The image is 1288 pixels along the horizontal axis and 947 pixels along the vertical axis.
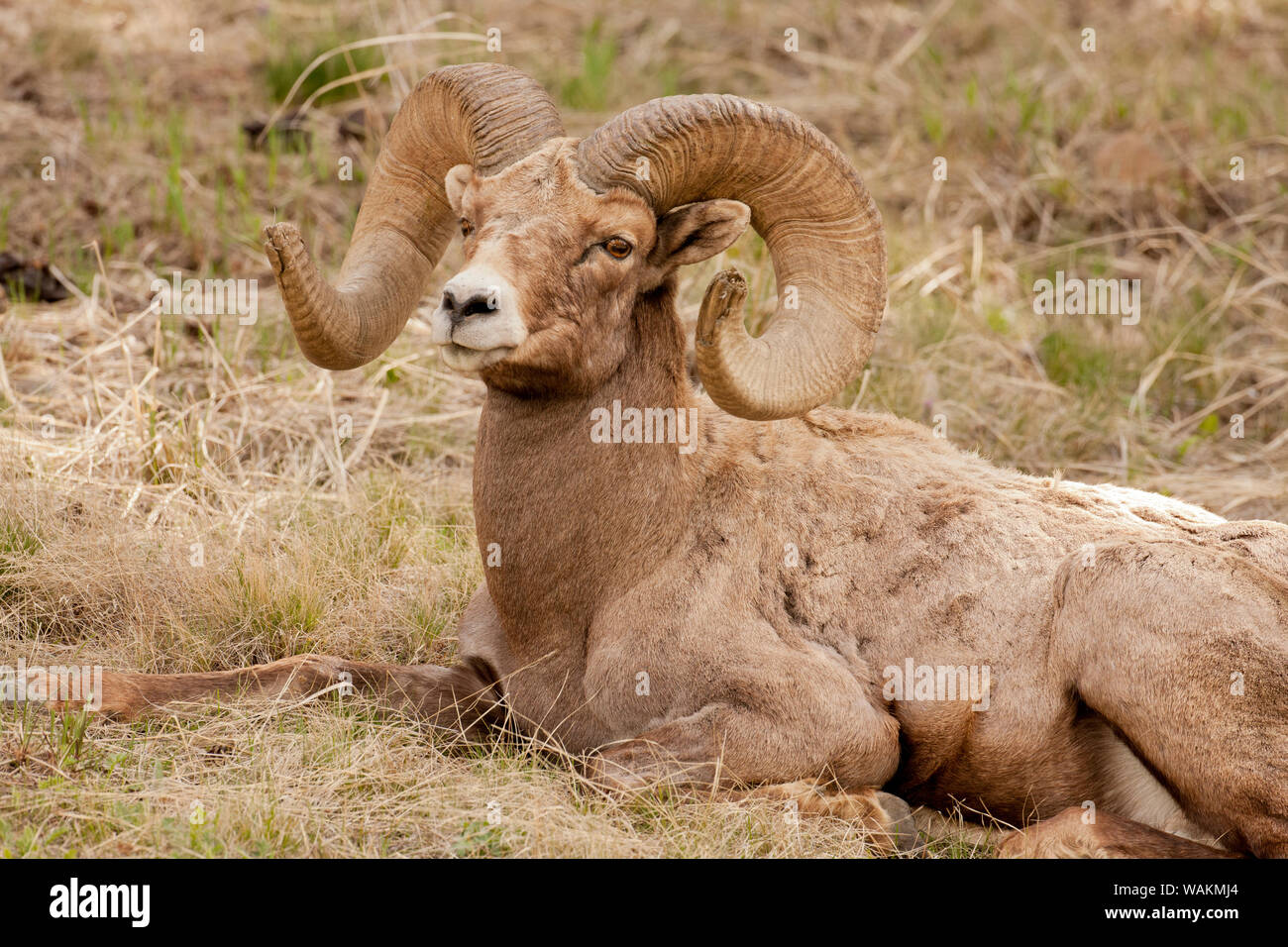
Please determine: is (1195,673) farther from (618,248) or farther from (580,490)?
(618,248)

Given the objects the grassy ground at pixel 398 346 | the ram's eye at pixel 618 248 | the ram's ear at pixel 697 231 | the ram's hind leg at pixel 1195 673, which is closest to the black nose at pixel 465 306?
the ram's eye at pixel 618 248

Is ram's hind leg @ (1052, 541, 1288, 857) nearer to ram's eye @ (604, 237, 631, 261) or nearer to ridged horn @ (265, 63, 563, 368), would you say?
ram's eye @ (604, 237, 631, 261)

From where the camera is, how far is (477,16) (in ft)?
48.3

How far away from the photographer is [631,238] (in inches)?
219

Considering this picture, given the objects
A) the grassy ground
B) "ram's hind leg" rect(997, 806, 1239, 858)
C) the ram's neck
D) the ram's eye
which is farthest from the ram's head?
"ram's hind leg" rect(997, 806, 1239, 858)

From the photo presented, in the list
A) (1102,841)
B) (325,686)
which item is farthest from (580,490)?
(1102,841)

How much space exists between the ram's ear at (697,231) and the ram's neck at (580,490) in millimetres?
183

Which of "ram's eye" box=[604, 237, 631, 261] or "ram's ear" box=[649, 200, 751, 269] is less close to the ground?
"ram's ear" box=[649, 200, 751, 269]

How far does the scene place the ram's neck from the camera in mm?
5758

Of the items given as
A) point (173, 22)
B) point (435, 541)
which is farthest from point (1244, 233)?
point (173, 22)

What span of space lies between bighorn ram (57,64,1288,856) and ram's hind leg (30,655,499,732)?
0.6 inches

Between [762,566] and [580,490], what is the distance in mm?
793
